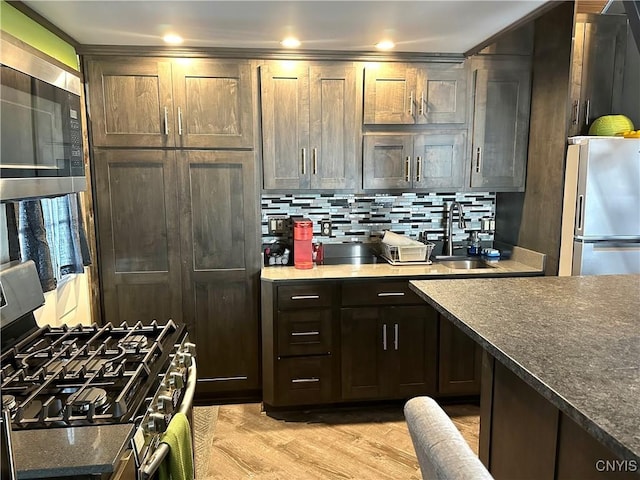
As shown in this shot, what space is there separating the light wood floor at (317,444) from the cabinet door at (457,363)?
17cm

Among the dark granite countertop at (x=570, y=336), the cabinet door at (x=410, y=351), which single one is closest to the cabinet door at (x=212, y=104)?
the cabinet door at (x=410, y=351)

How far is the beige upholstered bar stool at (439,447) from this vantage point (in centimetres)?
66

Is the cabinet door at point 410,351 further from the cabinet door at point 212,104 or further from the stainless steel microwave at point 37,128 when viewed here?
the stainless steel microwave at point 37,128

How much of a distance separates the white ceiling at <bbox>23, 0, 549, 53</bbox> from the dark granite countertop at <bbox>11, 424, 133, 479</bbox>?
1.84m

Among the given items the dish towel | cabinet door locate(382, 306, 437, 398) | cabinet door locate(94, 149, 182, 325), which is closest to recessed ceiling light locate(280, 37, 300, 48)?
cabinet door locate(94, 149, 182, 325)

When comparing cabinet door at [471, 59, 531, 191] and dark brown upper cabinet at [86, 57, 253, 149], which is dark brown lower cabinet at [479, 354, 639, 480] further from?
dark brown upper cabinet at [86, 57, 253, 149]

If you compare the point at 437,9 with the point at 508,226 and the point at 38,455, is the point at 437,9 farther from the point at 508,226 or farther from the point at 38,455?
the point at 38,455

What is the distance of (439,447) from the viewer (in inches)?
28.2

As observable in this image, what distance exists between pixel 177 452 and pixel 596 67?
9.86 feet

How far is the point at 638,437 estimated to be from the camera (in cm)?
83

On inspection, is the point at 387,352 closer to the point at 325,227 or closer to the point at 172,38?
the point at 325,227

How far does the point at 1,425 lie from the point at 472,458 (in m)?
0.66

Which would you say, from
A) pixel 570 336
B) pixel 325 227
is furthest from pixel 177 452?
pixel 325 227

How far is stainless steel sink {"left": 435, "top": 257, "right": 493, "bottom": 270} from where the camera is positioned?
3326 millimetres
